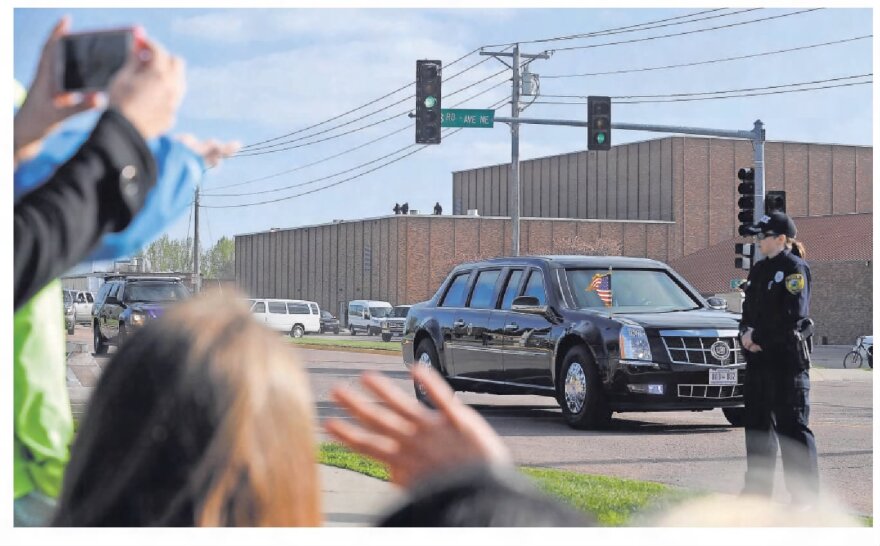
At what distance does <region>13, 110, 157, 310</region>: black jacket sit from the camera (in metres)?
1.47

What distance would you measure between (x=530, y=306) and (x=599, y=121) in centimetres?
1045

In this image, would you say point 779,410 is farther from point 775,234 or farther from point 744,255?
point 744,255

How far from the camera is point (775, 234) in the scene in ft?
23.9

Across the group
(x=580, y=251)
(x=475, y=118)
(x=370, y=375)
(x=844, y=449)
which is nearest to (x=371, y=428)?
(x=370, y=375)

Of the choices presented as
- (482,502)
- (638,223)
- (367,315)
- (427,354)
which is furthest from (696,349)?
(638,223)

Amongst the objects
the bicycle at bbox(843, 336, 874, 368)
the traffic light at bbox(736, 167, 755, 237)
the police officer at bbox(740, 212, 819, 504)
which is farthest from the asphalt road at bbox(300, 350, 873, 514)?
the bicycle at bbox(843, 336, 874, 368)

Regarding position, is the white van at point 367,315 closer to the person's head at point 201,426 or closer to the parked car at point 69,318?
the parked car at point 69,318

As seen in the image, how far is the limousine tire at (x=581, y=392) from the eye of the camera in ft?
36.2

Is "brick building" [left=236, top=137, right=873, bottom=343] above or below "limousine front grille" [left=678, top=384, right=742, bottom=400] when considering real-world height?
above

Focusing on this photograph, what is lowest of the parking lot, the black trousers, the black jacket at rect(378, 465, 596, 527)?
the parking lot

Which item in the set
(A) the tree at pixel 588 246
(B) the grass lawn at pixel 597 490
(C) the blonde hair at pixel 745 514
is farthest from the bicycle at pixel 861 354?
(A) the tree at pixel 588 246

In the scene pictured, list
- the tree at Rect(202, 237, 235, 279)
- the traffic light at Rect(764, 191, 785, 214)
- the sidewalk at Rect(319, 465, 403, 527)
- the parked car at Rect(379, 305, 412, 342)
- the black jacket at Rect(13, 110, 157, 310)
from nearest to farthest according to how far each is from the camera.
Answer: the black jacket at Rect(13, 110, 157, 310)
the tree at Rect(202, 237, 235, 279)
the sidewalk at Rect(319, 465, 403, 527)
the traffic light at Rect(764, 191, 785, 214)
the parked car at Rect(379, 305, 412, 342)

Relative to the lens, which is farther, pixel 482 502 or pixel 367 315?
pixel 367 315

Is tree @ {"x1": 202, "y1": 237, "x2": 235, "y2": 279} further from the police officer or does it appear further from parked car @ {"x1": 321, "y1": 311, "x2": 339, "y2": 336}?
parked car @ {"x1": 321, "y1": 311, "x2": 339, "y2": 336}
